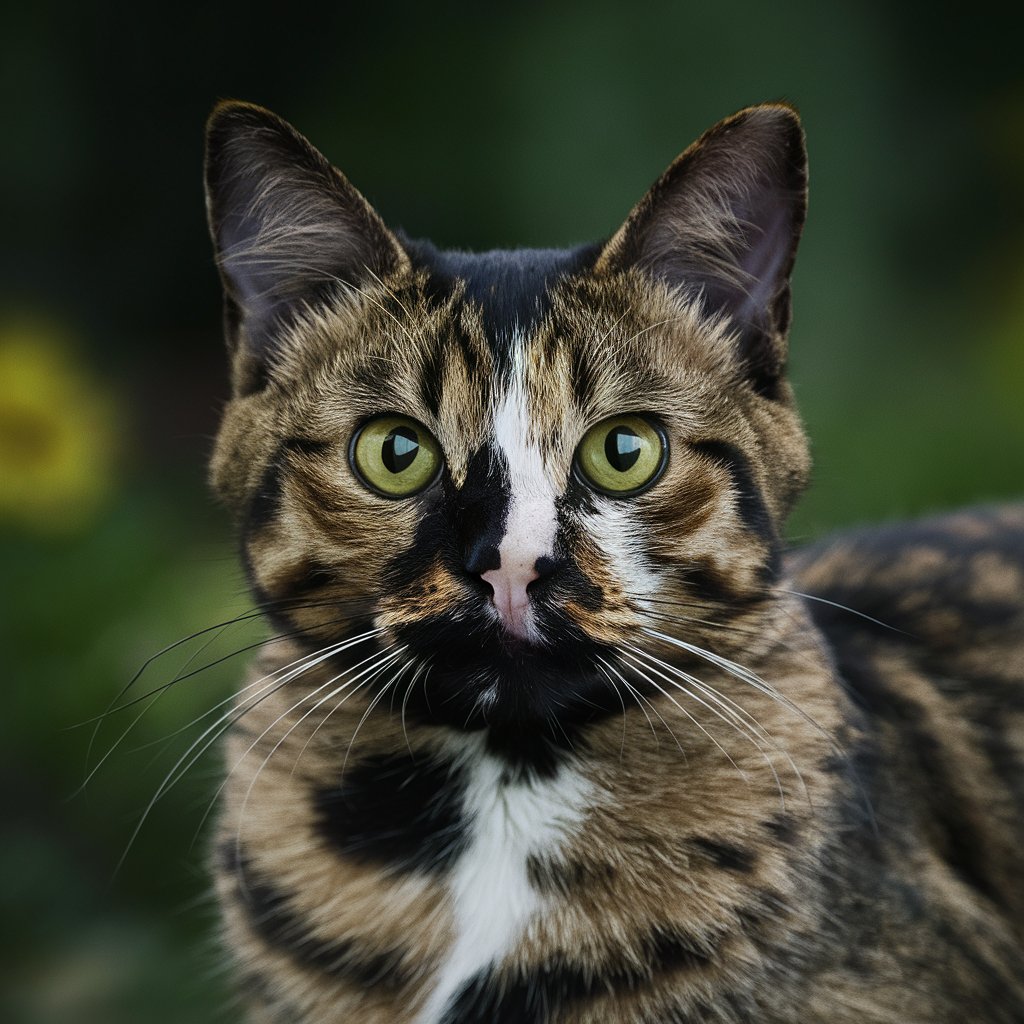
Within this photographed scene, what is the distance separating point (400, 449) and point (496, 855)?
0.57 meters

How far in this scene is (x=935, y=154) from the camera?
6.11 metres

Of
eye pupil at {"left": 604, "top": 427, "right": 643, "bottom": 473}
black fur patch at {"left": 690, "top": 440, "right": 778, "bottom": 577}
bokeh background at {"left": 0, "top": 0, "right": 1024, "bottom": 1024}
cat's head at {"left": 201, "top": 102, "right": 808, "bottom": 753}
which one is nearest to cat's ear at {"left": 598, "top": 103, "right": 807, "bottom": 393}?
cat's head at {"left": 201, "top": 102, "right": 808, "bottom": 753}

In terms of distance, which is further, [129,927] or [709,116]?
[709,116]

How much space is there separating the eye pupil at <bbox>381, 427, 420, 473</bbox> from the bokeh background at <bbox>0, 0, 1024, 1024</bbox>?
2257 mm

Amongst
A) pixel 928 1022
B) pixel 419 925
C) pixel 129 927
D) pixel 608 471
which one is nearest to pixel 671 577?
pixel 608 471

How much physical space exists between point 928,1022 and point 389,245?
1.29 metres

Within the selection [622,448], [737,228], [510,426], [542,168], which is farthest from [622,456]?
[542,168]

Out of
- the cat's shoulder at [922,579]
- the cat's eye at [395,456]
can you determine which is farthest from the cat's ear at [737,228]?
the cat's shoulder at [922,579]

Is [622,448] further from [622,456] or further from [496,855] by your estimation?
[496,855]

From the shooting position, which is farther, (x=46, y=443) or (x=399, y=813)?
(x=46, y=443)

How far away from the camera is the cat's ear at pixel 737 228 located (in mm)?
1812

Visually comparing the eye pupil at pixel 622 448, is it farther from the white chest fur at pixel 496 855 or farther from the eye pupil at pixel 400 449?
the white chest fur at pixel 496 855

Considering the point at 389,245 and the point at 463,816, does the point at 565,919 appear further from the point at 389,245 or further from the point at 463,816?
the point at 389,245

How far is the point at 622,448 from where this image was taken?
1.72 metres
